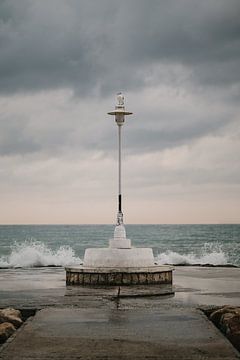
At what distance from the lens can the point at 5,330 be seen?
750 cm

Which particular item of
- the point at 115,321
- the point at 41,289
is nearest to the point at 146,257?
the point at 41,289

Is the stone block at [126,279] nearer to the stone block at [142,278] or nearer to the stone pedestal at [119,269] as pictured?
the stone pedestal at [119,269]

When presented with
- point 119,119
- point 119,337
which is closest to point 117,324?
point 119,337

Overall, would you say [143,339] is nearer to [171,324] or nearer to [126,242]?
[171,324]

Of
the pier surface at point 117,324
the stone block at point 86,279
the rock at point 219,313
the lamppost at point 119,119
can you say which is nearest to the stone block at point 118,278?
the stone block at point 86,279

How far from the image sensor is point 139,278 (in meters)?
12.4

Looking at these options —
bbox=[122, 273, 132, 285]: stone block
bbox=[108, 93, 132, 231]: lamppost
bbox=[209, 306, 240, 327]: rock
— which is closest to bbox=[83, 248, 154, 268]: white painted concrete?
bbox=[122, 273, 132, 285]: stone block

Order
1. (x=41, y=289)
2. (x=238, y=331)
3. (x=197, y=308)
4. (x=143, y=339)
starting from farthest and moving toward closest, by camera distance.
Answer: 1. (x=41, y=289)
2. (x=197, y=308)
3. (x=238, y=331)
4. (x=143, y=339)

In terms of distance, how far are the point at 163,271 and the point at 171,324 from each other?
4888 millimetres

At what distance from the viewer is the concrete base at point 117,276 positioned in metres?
12.3

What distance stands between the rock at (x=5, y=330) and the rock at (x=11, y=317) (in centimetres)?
37

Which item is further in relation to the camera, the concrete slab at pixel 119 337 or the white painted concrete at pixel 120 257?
the white painted concrete at pixel 120 257

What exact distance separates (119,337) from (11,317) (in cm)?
178

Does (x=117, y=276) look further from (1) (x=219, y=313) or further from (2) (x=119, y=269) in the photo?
(1) (x=219, y=313)
